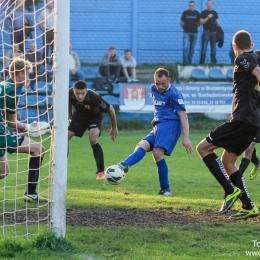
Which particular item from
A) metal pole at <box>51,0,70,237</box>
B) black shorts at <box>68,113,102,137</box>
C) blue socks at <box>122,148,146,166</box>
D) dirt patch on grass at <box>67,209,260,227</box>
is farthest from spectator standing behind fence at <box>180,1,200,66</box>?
metal pole at <box>51,0,70,237</box>

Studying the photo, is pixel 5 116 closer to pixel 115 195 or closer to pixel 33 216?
pixel 33 216

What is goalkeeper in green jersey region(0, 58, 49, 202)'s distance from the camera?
→ 7.02 meters

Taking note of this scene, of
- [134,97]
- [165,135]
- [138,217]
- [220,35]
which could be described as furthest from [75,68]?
[138,217]

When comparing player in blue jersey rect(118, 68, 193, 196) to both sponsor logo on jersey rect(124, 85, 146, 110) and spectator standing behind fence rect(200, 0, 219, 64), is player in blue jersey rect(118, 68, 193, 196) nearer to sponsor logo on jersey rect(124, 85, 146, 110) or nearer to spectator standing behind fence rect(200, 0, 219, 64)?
sponsor logo on jersey rect(124, 85, 146, 110)

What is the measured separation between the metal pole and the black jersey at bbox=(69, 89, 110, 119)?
489cm

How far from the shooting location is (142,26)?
78.2 ft

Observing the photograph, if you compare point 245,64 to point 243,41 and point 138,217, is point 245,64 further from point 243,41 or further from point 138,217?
point 138,217

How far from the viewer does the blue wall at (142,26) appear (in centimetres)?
2323

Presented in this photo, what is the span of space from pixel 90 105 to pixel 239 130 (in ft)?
13.7

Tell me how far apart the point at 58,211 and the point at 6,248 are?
541 millimetres

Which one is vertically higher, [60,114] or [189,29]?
[189,29]

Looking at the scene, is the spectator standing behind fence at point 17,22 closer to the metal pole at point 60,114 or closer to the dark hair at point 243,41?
the metal pole at point 60,114

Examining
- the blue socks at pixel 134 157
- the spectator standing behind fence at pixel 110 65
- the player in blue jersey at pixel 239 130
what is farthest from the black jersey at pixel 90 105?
the spectator standing behind fence at pixel 110 65

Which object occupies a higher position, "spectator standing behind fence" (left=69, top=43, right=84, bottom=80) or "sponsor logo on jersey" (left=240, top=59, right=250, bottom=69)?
"sponsor logo on jersey" (left=240, top=59, right=250, bottom=69)
